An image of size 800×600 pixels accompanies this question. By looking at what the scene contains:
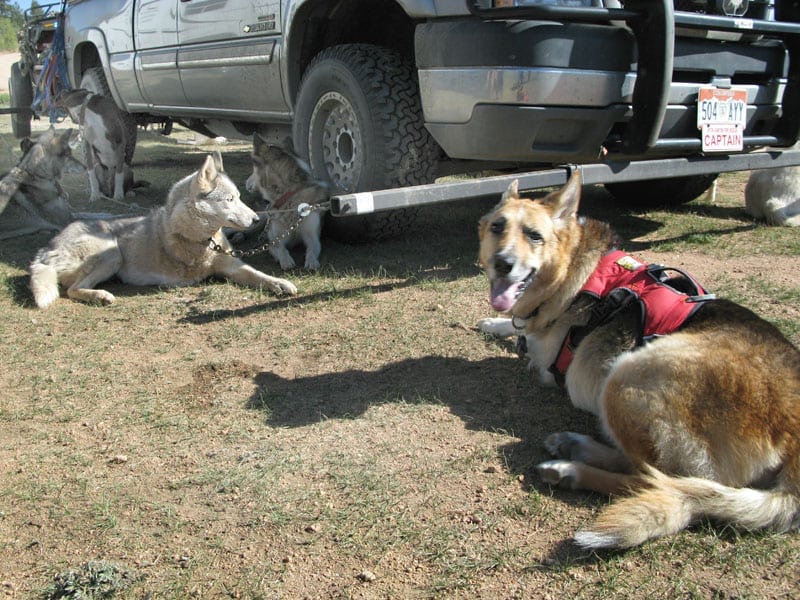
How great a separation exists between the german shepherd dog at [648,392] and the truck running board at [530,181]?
3.12ft

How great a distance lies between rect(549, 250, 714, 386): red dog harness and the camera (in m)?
2.94

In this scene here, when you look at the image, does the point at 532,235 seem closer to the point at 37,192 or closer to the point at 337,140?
the point at 337,140

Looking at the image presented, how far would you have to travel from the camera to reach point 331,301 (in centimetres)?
480

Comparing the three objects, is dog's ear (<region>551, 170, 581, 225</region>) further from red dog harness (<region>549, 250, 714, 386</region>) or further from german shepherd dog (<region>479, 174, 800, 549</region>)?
red dog harness (<region>549, 250, 714, 386</region>)

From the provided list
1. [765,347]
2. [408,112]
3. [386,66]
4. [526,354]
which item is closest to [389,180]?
[408,112]

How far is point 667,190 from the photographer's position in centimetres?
721

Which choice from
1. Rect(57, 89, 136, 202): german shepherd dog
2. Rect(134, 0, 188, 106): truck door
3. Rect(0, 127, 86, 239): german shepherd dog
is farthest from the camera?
Rect(57, 89, 136, 202): german shepherd dog

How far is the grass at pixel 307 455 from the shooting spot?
7.47 feet

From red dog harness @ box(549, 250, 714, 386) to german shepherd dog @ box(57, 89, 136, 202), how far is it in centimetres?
680

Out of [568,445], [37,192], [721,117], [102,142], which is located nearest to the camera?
[568,445]

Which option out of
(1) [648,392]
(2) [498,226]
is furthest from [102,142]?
(1) [648,392]

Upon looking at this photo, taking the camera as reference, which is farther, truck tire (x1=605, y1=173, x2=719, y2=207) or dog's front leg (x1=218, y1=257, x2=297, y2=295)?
truck tire (x1=605, y1=173, x2=719, y2=207)

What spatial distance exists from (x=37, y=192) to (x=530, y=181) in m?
5.19

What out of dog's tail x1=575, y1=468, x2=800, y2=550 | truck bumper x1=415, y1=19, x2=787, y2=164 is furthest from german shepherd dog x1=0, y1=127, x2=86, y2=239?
dog's tail x1=575, y1=468, x2=800, y2=550
